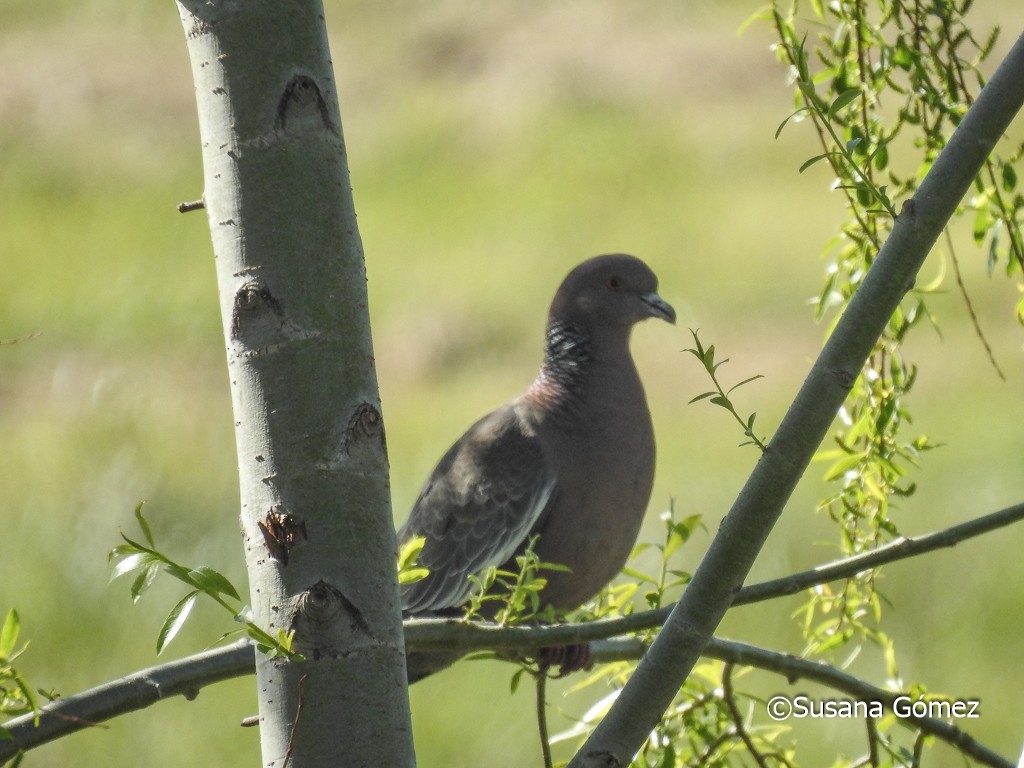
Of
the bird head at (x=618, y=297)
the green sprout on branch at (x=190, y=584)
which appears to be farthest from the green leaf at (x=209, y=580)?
the bird head at (x=618, y=297)

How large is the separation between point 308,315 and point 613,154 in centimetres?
656

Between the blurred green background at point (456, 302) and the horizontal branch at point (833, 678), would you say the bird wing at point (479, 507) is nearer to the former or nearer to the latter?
the horizontal branch at point (833, 678)

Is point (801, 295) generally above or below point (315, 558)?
above

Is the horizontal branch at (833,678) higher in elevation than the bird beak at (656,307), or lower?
lower

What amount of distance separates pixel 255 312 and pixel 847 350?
0.41m

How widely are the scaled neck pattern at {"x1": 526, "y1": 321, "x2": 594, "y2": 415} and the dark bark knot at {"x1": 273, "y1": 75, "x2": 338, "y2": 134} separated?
1583 millimetres

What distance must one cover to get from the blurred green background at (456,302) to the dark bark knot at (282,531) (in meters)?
2.96

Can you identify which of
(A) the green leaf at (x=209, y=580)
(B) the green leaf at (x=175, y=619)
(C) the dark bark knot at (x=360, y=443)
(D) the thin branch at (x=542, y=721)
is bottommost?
(D) the thin branch at (x=542, y=721)

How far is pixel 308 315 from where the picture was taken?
942mm

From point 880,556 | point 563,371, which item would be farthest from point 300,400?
point 563,371

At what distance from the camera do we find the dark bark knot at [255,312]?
94cm

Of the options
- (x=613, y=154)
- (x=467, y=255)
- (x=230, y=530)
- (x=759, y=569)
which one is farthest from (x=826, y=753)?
(x=613, y=154)

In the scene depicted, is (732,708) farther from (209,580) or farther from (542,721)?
(209,580)

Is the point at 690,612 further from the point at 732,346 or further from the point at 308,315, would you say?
the point at 732,346
